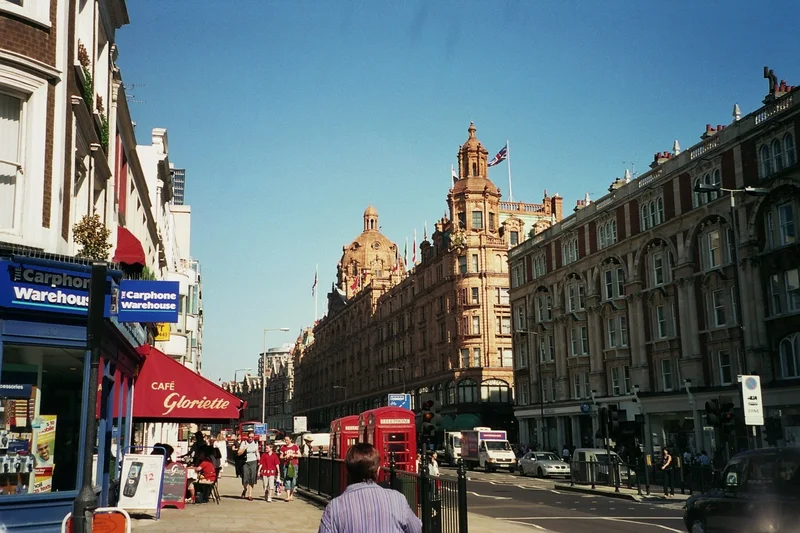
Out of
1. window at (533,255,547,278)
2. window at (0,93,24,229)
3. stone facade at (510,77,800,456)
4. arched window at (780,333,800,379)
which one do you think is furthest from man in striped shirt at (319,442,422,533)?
window at (533,255,547,278)

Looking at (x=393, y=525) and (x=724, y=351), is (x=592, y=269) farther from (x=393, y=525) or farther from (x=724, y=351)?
(x=393, y=525)

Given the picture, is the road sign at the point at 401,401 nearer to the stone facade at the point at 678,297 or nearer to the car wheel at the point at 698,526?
the stone facade at the point at 678,297

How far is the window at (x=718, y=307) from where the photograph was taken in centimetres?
4519

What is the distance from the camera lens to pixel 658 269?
50.8 meters

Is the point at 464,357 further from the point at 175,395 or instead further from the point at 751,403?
the point at 175,395

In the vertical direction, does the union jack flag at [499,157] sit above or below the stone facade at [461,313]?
above

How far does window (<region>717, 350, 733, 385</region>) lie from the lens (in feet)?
147

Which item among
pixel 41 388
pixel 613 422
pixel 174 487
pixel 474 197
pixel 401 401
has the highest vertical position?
pixel 474 197

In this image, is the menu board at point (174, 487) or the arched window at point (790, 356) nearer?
the menu board at point (174, 487)

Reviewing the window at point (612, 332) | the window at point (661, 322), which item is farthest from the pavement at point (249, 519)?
the window at point (612, 332)

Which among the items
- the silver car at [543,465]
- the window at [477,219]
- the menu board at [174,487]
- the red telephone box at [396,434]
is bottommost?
the silver car at [543,465]

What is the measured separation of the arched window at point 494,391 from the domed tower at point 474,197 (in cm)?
1560

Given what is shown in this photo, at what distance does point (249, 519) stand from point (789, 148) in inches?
1271

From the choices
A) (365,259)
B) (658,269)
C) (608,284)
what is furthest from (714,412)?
(365,259)
